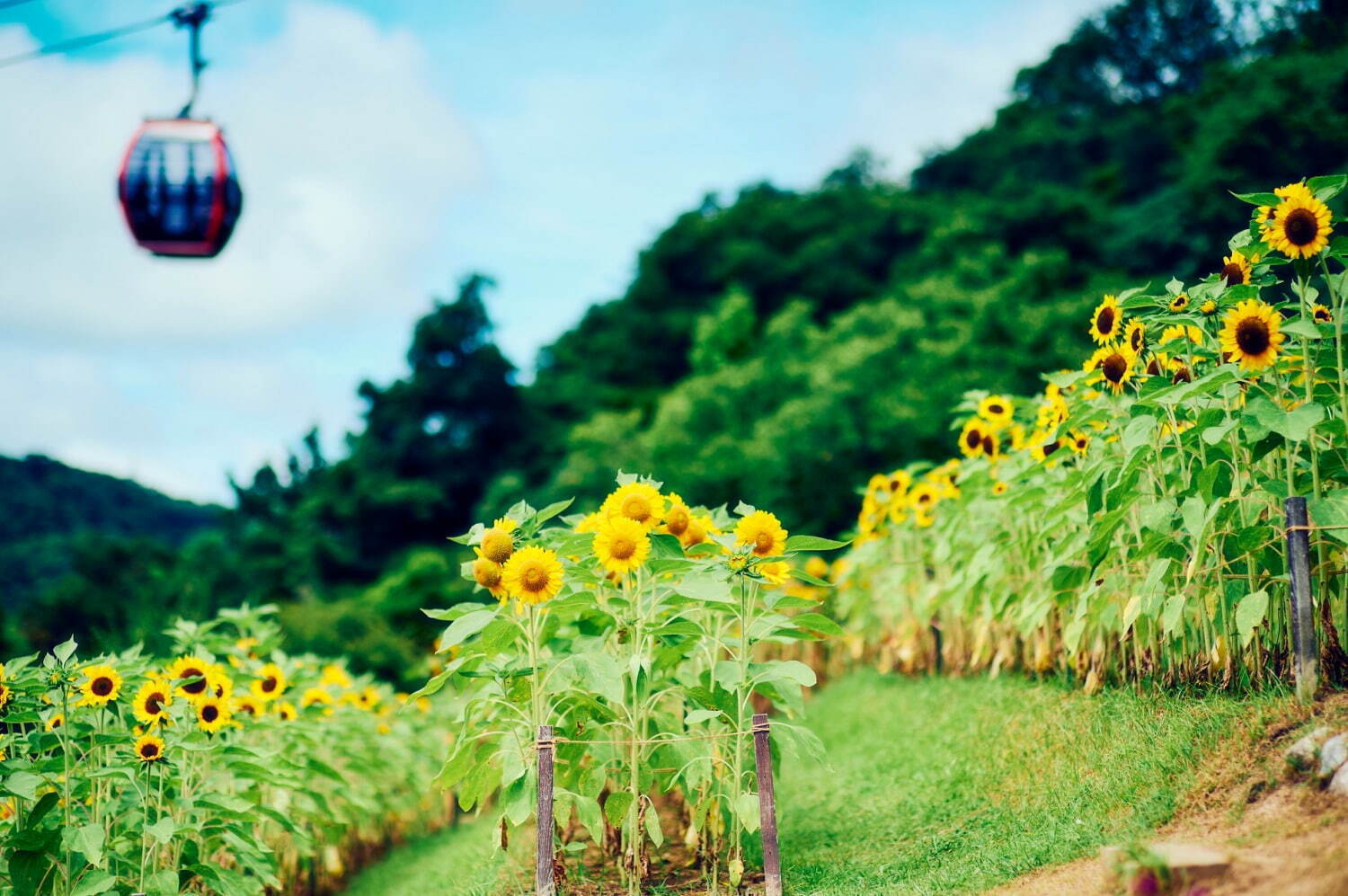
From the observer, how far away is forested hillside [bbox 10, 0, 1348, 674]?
1399cm

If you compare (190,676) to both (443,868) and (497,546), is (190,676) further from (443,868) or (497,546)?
(443,868)

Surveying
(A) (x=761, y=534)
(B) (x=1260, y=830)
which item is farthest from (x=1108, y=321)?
(B) (x=1260, y=830)

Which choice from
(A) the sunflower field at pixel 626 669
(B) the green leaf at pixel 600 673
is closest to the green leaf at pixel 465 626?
(A) the sunflower field at pixel 626 669

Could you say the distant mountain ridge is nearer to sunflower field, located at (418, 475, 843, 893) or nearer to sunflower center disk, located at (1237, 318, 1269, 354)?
sunflower field, located at (418, 475, 843, 893)

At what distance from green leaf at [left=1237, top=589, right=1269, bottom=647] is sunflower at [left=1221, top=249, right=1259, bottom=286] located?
103 centimetres

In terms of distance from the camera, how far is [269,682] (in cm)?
474

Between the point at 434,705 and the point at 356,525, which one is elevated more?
the point at 356,525

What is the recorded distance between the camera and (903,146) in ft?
99.3

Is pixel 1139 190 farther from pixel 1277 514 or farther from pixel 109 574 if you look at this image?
pixel 109 574

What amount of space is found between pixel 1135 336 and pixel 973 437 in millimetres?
1739

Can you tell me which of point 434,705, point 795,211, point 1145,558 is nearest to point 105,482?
point 795,211

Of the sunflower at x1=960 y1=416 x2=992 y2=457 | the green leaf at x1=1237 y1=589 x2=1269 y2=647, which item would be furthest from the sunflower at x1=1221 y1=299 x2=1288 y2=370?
the sunflower at x1=960 y1=416 x2=992 y2=457

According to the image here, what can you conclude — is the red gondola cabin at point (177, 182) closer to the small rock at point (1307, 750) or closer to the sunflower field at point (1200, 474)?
the sunflower field at point (1200, 474)

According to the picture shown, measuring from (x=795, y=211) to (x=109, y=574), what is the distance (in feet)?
54.3
